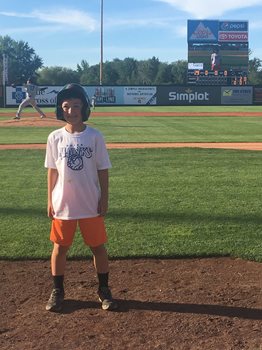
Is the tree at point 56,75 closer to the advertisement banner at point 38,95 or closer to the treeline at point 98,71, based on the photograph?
the treeline at point 98,71

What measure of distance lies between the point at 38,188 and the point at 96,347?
530 centimetres

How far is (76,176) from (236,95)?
4574 cm

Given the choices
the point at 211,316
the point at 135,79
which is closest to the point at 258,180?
the point at 211,316

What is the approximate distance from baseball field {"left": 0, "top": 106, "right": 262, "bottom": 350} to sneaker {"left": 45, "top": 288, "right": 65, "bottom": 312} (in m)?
0.06

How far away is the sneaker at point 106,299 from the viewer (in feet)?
12.1

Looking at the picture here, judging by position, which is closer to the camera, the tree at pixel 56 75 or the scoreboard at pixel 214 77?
the scoreboard at pixel 214 77

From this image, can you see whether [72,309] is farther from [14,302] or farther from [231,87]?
[231,87]

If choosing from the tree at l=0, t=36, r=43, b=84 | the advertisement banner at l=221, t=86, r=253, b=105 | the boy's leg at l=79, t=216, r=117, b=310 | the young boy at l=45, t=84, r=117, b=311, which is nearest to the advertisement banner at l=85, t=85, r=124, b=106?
the advertisement banner at l=221, t=86, r=253, b=105

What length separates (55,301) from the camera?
3.72 meters

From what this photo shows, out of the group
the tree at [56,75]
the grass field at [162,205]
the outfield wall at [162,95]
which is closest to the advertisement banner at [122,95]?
the outfield wall at [162,95]

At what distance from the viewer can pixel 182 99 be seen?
153 feet

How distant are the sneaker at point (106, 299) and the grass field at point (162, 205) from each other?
1094mm

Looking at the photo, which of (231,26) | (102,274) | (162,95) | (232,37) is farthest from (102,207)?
(231,26)

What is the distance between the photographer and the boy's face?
12.0 ft
